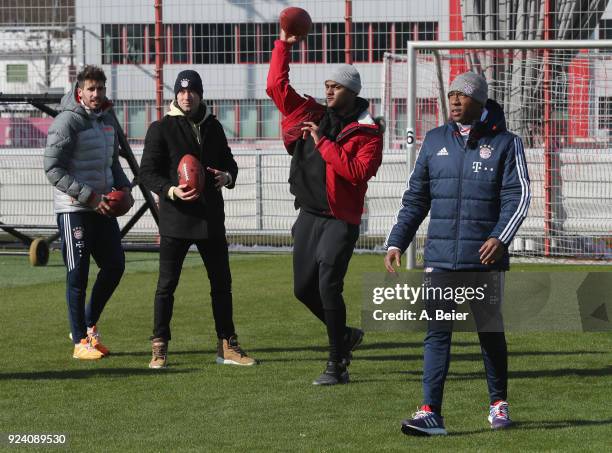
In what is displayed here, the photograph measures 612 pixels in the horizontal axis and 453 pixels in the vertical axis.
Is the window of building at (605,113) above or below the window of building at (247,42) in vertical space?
below

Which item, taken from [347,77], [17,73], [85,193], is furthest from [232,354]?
[17,73]

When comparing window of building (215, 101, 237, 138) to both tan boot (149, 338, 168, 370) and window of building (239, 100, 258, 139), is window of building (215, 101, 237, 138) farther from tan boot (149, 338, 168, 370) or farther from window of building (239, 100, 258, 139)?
tan boot (149, 338, 168, 370)

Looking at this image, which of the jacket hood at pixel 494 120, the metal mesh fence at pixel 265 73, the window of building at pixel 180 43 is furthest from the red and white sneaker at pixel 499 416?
the window of building at pixel 180 43

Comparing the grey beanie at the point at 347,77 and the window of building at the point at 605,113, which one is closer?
the grey beanie at the point at 347,77

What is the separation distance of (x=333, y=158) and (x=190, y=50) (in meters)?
10.1

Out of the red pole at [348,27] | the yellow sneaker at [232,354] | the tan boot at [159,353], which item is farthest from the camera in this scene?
the red pole at [348,27]

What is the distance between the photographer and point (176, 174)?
8680 millimetres

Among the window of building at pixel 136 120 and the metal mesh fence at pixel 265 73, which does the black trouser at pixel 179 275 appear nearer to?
the metal mesh fence at pixel 265 73

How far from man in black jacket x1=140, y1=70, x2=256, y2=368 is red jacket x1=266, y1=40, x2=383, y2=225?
0.62m

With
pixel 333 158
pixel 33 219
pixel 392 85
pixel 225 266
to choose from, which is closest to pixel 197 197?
pixel 225 266

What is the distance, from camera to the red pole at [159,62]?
17.4 meters

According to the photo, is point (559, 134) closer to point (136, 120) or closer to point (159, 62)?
point (159, 62)

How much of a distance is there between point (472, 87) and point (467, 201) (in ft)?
1.84

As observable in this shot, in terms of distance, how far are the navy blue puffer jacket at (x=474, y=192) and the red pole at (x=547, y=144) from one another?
9449 mm
